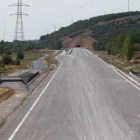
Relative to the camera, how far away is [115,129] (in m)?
12.3

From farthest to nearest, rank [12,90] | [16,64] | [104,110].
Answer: [16,64]
[12,90]
[104,110]

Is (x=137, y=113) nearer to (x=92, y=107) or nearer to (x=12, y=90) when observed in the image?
(x=92, y=107)

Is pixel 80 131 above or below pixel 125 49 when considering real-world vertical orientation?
below

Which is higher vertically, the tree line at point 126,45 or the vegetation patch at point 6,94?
the tree line at point 126,45

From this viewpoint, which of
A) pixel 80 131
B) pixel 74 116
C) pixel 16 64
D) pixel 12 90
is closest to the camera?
pixel 80 131

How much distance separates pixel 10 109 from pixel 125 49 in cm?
3799

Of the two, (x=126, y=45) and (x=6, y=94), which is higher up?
(x=126, y=45)

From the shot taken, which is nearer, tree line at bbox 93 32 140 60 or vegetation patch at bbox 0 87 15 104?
vegetation patch at bbox 0 87 15 104

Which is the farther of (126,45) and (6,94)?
(126,45)

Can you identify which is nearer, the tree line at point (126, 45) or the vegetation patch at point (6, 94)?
the vegetation patch at point (6, 94)

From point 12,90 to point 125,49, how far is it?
31604 mm

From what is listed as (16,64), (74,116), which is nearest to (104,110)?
(74,116)

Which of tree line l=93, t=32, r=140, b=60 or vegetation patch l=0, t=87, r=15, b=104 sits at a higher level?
tree line l=93, t=32, r=140, b=60

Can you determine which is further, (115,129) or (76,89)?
(76,89)
